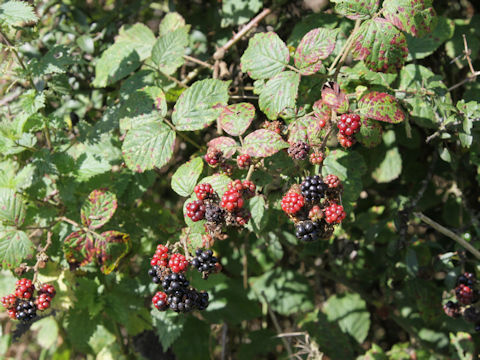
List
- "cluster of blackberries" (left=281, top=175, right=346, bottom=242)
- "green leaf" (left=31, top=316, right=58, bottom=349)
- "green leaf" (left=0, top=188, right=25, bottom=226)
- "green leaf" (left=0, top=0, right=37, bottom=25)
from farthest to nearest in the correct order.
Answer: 1. "green leaf" (left=31, top=316, right=58, bottom=349)
2. "green leaf" (left=0, top=188, right=25, bottom=226)
3. "green leaf" (left=0, top=0, right=37, bottom=25)
4. "cluster of blackberries" (left=281, top=175, right=346, bottom=242)

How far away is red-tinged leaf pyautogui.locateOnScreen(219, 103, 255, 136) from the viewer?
63.5 inches

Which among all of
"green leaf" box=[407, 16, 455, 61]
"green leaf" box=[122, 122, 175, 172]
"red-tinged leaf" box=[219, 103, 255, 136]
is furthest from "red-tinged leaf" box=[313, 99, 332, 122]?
"green leaf" box=[407, 16, 455, 61]

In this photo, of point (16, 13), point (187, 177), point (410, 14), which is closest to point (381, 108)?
point (410, 14)

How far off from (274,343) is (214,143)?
1.70m

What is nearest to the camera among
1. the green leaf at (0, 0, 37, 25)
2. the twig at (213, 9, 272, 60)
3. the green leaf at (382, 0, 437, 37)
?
the green leaf at (382, 0, 437, 37)

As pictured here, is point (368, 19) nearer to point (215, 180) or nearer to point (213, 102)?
point (213, 102)

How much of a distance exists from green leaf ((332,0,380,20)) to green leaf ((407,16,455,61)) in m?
0.55

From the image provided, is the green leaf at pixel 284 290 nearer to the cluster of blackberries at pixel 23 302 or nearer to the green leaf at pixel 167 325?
the green leaf at pixel 167 325

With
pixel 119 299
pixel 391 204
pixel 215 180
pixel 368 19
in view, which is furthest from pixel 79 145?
pixel 391 204

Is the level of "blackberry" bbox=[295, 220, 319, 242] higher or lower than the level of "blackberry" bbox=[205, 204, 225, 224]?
higher

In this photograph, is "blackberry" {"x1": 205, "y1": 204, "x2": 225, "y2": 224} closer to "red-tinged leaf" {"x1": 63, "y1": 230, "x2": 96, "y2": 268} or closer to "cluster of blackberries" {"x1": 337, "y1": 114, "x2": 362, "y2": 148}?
"cluster of blackberries" {"x1": 337, "y1": 114, "x2": 362, "y2": 148}

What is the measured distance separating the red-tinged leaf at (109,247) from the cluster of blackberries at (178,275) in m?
0.45

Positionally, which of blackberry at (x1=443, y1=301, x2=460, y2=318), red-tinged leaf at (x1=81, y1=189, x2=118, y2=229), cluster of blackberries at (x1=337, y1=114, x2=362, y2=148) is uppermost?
cluster of blackberries at (x1=337, y1=114, x2=362, y2=148)

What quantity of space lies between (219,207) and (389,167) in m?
1.19
